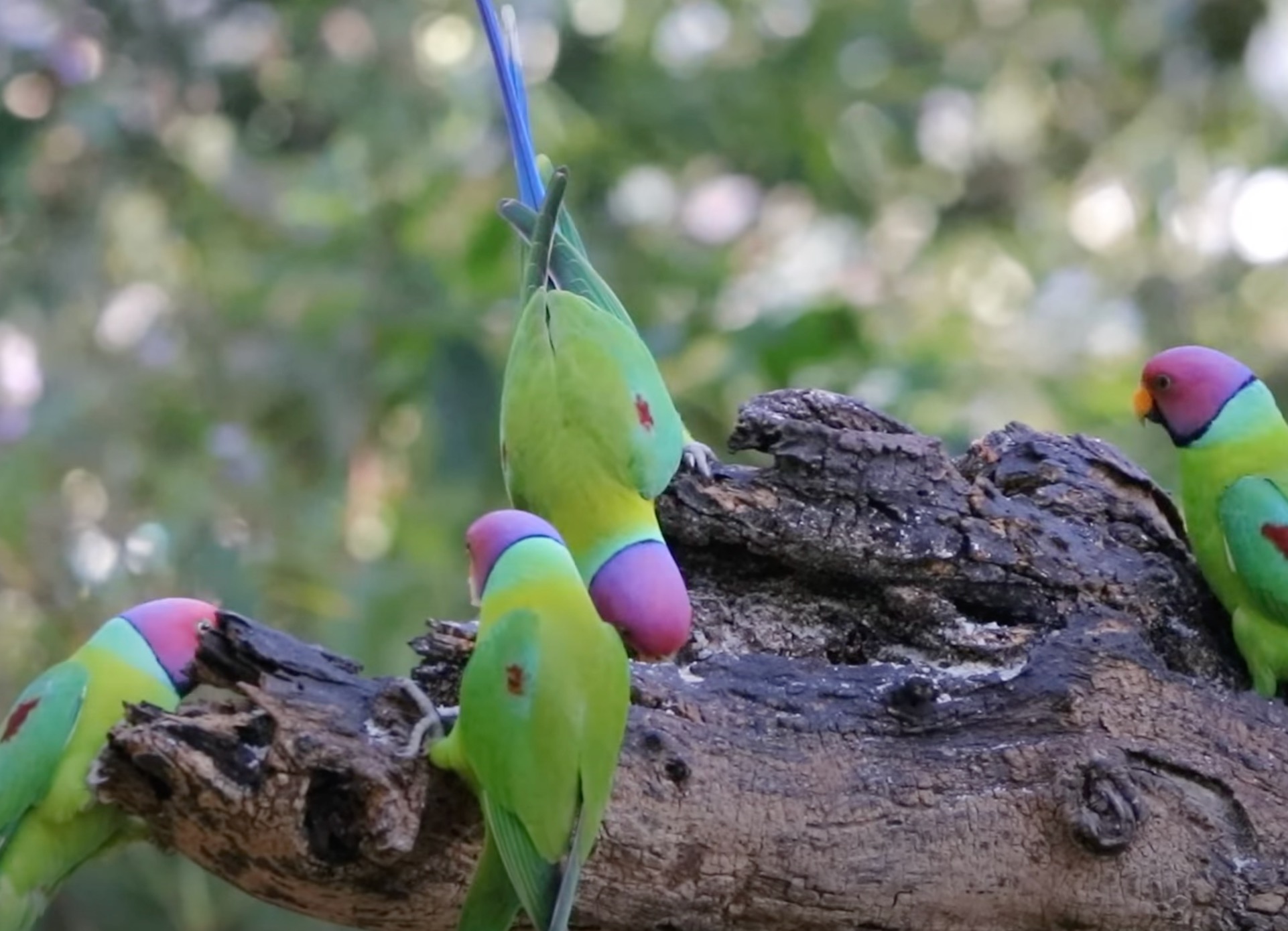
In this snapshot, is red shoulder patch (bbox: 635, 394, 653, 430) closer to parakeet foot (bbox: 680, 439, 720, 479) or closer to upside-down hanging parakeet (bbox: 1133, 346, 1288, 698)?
parakeet foot (bbox: 680, 439, 720, 479)

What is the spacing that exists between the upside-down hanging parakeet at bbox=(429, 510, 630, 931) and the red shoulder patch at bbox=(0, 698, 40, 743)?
0.64 m

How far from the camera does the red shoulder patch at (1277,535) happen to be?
6.68 ft

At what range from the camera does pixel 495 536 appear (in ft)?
5.70

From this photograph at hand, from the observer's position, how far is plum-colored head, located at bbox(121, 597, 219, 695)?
75.9 inches

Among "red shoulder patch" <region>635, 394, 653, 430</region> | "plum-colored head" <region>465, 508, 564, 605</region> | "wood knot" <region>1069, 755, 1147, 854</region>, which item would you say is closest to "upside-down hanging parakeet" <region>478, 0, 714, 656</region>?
"red shoulder patch" <region>635, 394, 653, 430</region>

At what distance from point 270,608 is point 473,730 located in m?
2.39

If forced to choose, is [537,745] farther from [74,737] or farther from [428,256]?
[428,256]

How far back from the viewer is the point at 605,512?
6.95 feet

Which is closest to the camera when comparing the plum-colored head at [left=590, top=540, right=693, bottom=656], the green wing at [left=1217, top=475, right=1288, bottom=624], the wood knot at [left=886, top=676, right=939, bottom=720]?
the wood knot at [left=886, top=676, right=939, bottom=720]

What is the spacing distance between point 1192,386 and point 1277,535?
270 millimetres

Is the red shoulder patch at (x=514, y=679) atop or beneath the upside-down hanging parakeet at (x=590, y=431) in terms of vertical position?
beneath

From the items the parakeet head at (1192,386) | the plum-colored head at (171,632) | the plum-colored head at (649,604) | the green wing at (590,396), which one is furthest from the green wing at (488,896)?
the parakeet head at (1192,386)

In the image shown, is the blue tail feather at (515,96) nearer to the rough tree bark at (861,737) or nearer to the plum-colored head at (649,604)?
the rough tree bark at (861,737)

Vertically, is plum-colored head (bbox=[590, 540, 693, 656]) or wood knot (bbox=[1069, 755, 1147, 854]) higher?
plum-colored head (bbox=[590, 540, 693, 656])
